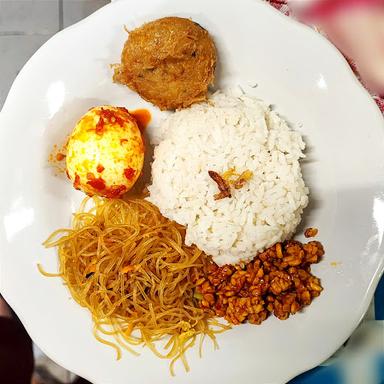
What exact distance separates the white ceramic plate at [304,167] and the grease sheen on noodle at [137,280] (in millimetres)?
60

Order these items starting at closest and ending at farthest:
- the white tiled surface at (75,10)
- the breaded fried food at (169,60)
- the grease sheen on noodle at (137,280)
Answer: the breaded fried food at (169,60) → the grease sheen on noodle at (137,280) → the white tiled surface at (75,10)

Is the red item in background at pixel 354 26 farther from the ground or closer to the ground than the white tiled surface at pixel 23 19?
farther from the ground

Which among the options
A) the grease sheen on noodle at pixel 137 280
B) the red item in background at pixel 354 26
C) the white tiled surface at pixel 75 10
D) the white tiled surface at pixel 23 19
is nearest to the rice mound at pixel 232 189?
the grease sheen on noodle at pixel 137 280

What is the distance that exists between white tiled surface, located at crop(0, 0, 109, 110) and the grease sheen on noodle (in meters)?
0.87

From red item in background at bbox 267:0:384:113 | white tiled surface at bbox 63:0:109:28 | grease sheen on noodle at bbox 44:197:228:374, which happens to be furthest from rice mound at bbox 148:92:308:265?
white tiled surface at bbox 63:0:109:28

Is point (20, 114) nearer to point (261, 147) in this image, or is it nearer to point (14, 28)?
point (14, 28)

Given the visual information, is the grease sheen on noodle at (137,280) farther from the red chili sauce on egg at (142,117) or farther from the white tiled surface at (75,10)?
the white tiled surface at (75,10)

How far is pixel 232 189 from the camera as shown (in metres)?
2.04

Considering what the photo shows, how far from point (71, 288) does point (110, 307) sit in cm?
17

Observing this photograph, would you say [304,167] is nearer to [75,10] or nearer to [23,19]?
[75,10]

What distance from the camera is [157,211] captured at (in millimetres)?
2195

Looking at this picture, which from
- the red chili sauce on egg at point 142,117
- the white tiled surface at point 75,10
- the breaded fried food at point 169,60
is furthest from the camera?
the white tiled surface at point 75,10

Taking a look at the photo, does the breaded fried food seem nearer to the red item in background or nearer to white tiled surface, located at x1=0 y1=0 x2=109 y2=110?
the red item in background

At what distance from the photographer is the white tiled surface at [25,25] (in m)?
2.49
